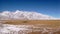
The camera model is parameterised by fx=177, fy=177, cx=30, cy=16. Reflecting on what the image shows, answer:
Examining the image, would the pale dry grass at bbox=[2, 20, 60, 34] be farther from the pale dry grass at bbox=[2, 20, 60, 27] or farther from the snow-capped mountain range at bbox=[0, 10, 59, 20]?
the snow-capped mountain range at bbox=[0, 10, 59, 20]

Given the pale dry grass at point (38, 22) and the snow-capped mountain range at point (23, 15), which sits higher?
the snow-capped mountain range at point (23, 15)

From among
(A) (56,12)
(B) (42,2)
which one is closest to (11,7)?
(B) (42,2)

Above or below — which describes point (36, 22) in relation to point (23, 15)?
below

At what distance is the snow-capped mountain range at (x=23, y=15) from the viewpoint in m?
7.89

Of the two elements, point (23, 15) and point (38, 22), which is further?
point (23, 15)

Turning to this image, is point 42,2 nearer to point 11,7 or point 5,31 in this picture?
point 11,7

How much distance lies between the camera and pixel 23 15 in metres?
8.36

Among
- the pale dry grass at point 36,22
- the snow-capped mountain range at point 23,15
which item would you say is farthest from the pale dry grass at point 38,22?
the snow-capped mountain range at point 23,15

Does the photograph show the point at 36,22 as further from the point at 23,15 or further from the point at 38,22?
the point at 23,15

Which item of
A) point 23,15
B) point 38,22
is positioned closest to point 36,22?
point 38,22

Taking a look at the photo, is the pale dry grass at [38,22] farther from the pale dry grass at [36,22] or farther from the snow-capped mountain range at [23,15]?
the snow-capped mountain range at [23,15]

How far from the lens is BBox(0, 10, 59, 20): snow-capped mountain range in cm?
789

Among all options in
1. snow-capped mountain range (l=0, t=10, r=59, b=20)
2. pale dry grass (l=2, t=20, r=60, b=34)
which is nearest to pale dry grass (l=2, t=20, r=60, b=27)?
pale dry grass (l=2, t=20, r=60, b=34)

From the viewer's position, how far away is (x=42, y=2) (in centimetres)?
780
